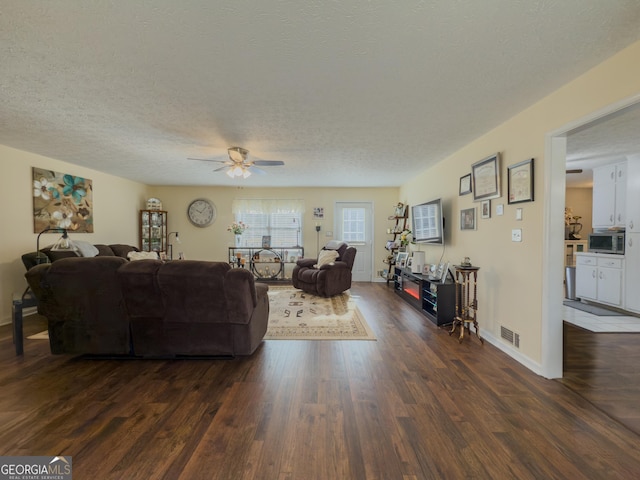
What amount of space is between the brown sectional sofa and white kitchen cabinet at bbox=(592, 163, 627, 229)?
18.9 feet

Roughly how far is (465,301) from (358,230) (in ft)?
12.7

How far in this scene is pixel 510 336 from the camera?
2785 millimetres

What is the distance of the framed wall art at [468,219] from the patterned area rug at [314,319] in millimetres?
1896

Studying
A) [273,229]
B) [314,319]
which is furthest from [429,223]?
[273,229]

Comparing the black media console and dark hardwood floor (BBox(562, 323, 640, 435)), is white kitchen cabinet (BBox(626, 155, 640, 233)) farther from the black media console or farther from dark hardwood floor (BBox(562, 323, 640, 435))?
the black media console

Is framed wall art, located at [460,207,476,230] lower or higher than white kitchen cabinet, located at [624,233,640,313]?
higher

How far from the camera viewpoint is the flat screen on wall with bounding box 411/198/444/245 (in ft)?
13.9

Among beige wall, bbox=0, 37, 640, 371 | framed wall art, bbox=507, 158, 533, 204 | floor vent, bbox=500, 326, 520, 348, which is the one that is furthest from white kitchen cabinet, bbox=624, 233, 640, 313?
framed wall art, bbox=507, 158, 533, 204

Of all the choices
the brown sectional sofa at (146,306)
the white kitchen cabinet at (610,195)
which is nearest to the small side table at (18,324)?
the brown sectional sofa at (146,306)

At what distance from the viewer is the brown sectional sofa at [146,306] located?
2451mm

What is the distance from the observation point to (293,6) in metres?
1.42

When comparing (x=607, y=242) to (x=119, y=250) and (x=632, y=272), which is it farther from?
(x=119, y=250)

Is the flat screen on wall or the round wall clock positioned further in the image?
the round wall clock

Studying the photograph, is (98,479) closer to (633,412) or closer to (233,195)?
(633,412)
